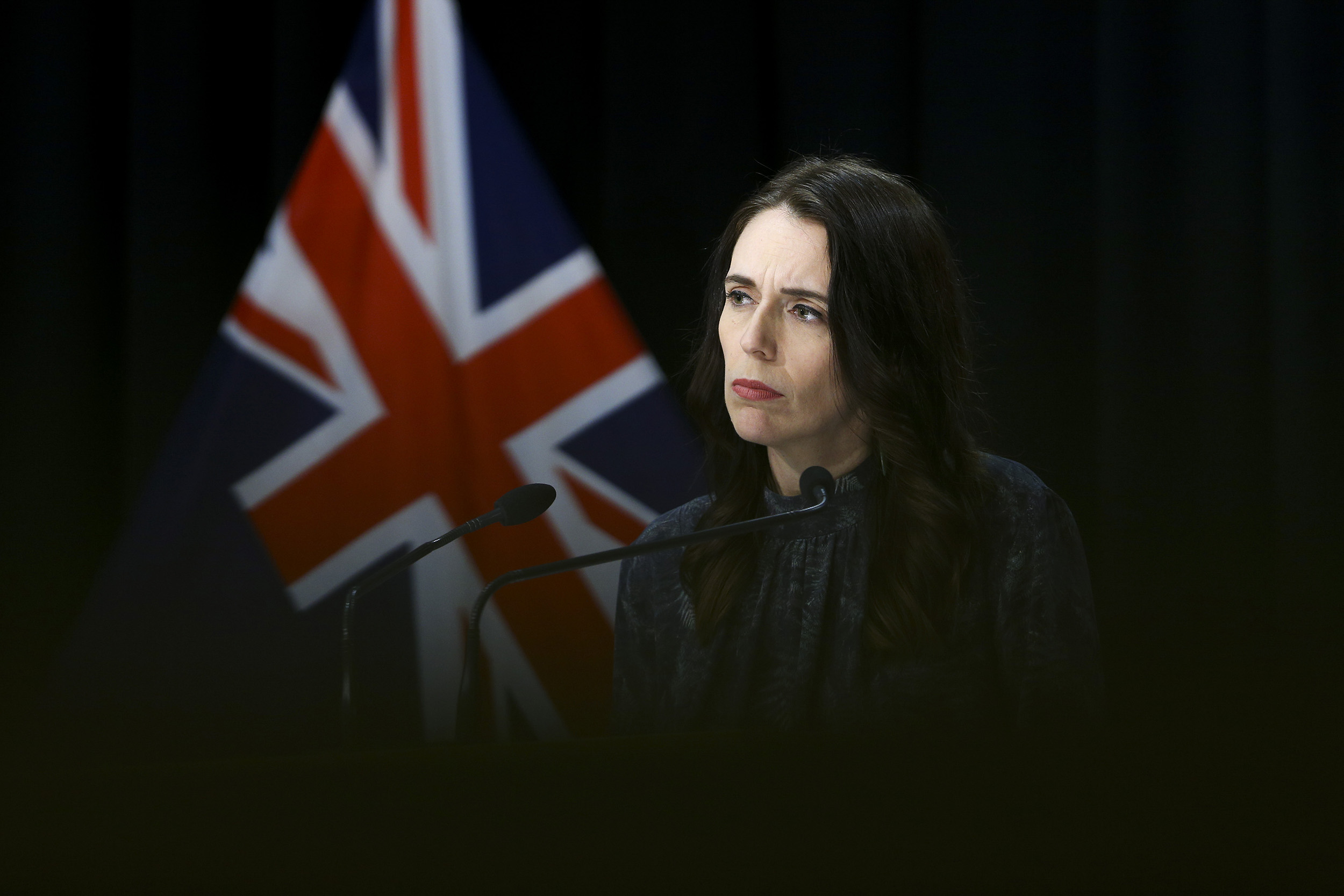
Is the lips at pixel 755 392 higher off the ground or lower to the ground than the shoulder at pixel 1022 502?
higher

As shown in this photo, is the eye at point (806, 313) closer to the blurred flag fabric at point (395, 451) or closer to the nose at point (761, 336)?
the nose at point (761, 336)

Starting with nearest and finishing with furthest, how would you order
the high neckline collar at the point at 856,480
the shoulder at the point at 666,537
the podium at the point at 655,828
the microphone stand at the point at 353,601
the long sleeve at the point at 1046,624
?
the podium at the point at 655,828 < the microphone stand at the point at 353,601 < the long sleeve at the point at 1046,624 < the high neckline collar at the point at 856,480 < the shoulder at the point at 666,537

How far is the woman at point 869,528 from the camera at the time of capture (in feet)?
3.90

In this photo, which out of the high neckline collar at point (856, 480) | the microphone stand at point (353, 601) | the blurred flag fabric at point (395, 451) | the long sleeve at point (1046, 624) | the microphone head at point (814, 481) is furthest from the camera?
the blurred flag fabric at point (395, 451)

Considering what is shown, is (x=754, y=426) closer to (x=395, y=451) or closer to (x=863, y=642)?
(x=863, y=642)

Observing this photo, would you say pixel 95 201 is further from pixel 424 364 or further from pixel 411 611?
pixel 411 611

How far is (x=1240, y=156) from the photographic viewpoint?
1618 millimetres

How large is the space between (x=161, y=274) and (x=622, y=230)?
785mm

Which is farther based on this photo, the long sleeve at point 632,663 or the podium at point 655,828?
the long sleeve at point 632,663

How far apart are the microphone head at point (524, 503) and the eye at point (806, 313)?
42cm

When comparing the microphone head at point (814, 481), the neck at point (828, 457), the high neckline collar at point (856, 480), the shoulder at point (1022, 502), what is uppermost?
the microphone head at point (814, 481)

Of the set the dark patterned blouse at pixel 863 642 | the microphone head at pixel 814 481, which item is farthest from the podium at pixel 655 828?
the dark patterned blouse at pixel 863 642

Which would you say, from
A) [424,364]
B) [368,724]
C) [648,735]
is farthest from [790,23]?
[648,735]

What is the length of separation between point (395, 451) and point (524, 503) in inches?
30.8
